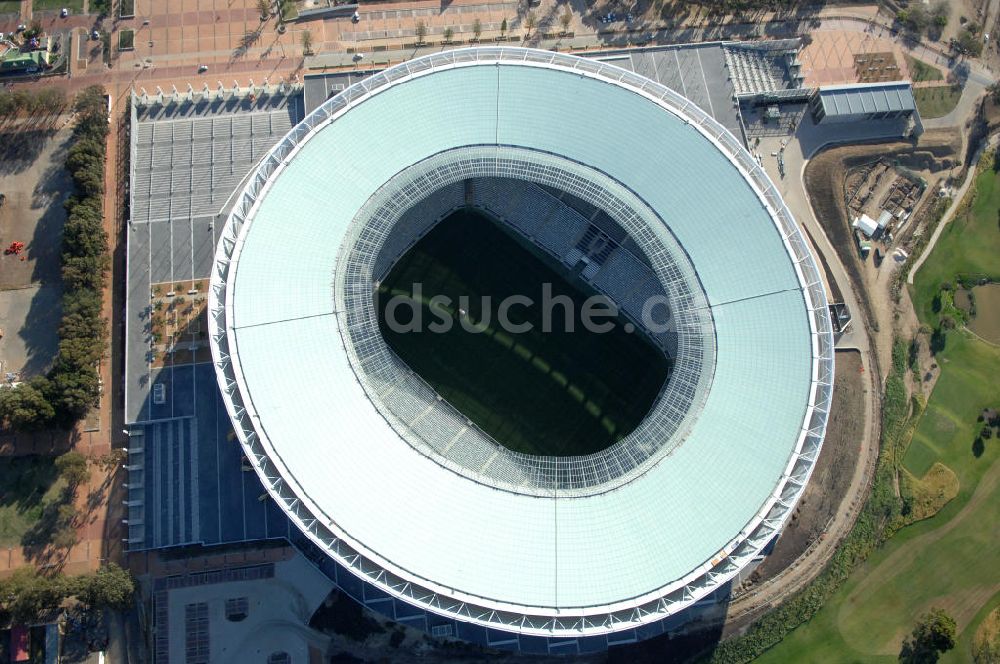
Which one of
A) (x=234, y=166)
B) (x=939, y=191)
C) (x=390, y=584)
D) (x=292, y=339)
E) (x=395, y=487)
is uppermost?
(x=234, y=166)

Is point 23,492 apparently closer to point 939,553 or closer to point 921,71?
point 939,553

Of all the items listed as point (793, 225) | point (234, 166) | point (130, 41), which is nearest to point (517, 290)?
point (793, 225)

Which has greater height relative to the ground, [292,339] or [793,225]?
A: [793,225]

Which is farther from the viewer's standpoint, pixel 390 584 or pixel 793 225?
pixel 793 225

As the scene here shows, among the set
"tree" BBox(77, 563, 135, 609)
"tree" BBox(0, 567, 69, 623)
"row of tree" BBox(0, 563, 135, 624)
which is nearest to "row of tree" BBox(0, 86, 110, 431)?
"tree" BBox(0, 567, 69, 623)

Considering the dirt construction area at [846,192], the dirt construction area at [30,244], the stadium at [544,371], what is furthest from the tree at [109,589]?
the dirt construction area at [846,192]

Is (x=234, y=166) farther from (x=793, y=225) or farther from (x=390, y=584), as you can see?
(x=793, y=225)

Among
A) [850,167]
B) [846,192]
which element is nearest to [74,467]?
[846,192]
